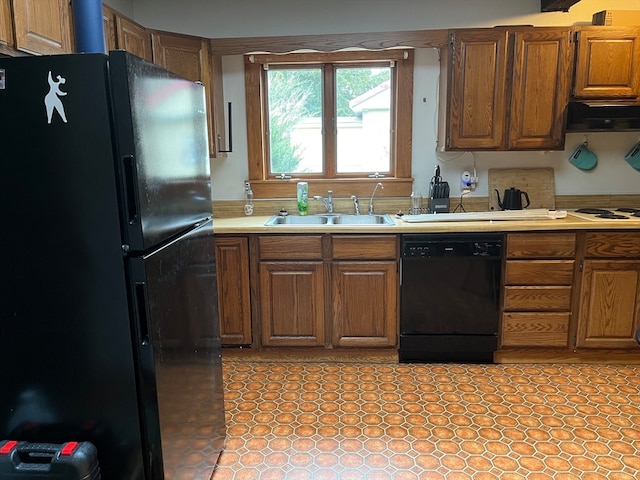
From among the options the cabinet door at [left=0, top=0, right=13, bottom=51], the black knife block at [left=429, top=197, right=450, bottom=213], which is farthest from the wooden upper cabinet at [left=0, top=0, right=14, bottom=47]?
the black knife block at [left=429, top=197, right=450, bottom=213]

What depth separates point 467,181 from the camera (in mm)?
3344

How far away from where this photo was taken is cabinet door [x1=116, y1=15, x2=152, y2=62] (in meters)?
2.52

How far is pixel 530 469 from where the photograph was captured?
2014 mm

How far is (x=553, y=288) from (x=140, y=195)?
2.49 meters

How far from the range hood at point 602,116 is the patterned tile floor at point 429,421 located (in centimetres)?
150

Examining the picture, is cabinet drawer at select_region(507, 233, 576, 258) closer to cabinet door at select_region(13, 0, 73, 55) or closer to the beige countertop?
the beige countertop

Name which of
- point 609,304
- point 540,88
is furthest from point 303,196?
point 609,304

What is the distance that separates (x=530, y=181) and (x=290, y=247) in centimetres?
180

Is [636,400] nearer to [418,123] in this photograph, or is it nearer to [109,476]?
[418,123]

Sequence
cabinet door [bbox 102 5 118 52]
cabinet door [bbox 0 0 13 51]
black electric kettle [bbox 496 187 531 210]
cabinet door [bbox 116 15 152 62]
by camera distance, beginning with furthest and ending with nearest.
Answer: black electric kettle [bbox 496 187 531 210], cabinet door [bbox 116 15 152 62], cabinet door [bbox 102 5 118 52], cabinet door [bbox 0 0 13 51]

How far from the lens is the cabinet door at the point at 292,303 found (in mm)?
2922

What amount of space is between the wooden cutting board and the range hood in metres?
0.42

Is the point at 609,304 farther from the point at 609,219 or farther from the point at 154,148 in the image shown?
the point at 154,148

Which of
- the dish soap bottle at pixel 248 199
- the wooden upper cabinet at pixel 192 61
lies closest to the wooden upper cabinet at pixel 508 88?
the dish soap bottle at pixel 248 199
